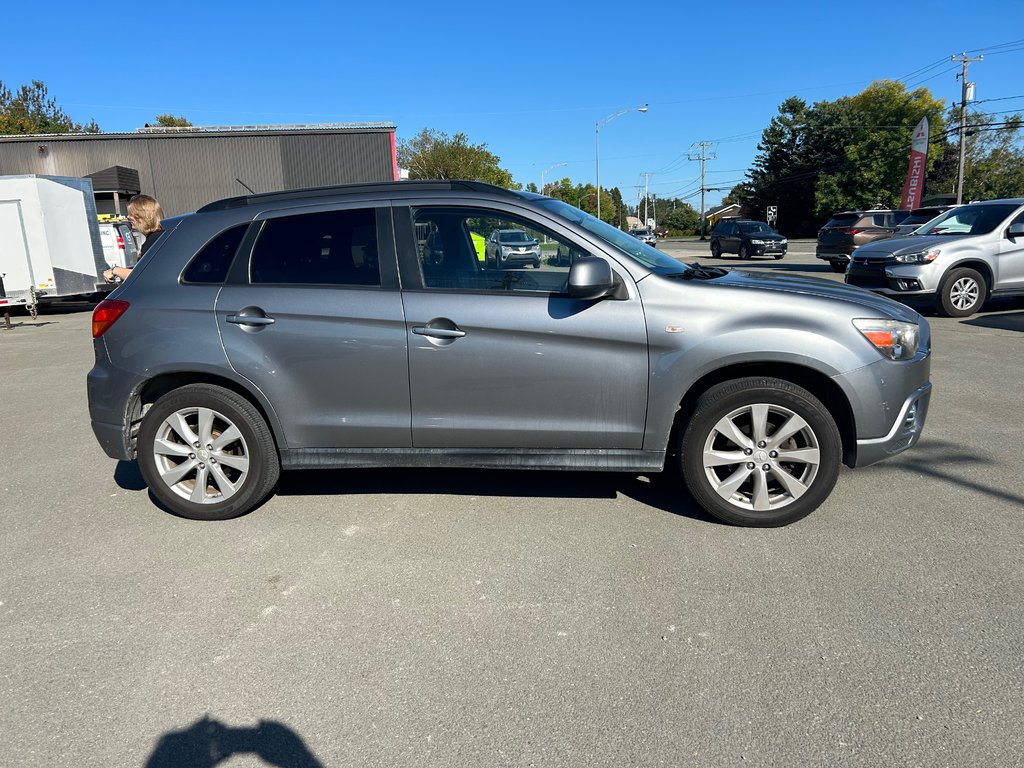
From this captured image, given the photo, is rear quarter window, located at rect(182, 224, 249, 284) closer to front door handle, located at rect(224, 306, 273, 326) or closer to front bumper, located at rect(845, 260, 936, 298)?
front door handle, located at rect(224, 306, 273, 326)

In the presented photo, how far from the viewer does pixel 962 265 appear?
1156 centimetres

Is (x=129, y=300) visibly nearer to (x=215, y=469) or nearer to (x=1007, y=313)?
(x=215, y=469)

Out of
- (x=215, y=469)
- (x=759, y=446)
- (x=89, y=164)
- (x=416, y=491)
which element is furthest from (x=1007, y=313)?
(x=89, y=164)

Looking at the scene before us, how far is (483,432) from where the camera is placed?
13.3ft

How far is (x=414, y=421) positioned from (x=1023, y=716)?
2.90 meters

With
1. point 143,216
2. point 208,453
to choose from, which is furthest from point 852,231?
point 208,453

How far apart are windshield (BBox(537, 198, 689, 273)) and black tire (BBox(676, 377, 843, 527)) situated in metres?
0.82

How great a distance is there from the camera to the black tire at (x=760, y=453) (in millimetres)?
3814

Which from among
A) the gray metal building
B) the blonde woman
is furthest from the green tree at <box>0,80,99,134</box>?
the blonde woman

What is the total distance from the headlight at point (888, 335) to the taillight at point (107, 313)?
4056mm

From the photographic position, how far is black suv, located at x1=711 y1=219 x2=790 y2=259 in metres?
29.5

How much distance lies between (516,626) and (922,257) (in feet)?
35.7

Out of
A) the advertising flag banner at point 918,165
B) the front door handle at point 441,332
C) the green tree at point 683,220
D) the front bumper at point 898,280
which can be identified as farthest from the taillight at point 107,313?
the green tree at point 683,220

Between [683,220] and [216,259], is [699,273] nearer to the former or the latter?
[216,259]
